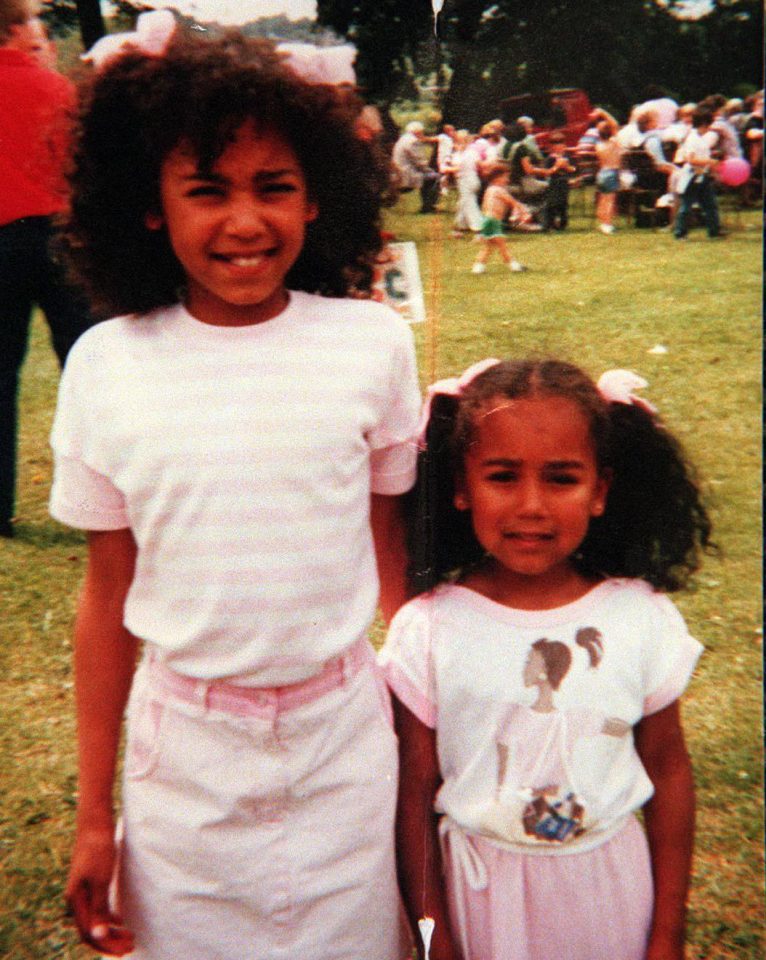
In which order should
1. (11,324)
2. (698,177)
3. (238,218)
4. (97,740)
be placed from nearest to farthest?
(238,218) < (97,740) < (11,324) < (698,177)

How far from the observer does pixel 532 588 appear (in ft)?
3.84

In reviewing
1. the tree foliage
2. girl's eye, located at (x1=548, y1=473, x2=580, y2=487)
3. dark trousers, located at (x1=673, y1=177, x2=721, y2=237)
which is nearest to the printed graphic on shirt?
girl's eye, located at (x1=548, y1=473, x2=580, y2=487)

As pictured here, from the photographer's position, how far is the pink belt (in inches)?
39.9

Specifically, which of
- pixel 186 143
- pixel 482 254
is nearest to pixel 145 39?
pixel 186 143

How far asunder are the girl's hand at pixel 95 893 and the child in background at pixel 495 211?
935 millimetres

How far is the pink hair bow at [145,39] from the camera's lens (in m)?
1.04

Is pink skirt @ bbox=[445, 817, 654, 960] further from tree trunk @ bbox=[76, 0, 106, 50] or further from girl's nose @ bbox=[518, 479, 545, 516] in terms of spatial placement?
tree trunk @ bbox=[76, 0, 106, 50]

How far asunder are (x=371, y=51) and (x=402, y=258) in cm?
26

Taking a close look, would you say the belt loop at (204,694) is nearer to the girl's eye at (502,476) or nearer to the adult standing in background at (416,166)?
the girl's eye at (502,476)

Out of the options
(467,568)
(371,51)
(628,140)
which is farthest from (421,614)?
(628,140)

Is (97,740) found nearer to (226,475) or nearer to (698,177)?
(226,475)

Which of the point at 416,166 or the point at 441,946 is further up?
the point at 416,166

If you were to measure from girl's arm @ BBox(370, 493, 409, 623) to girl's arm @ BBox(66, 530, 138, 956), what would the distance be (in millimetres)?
305

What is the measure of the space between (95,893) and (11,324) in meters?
0.90
